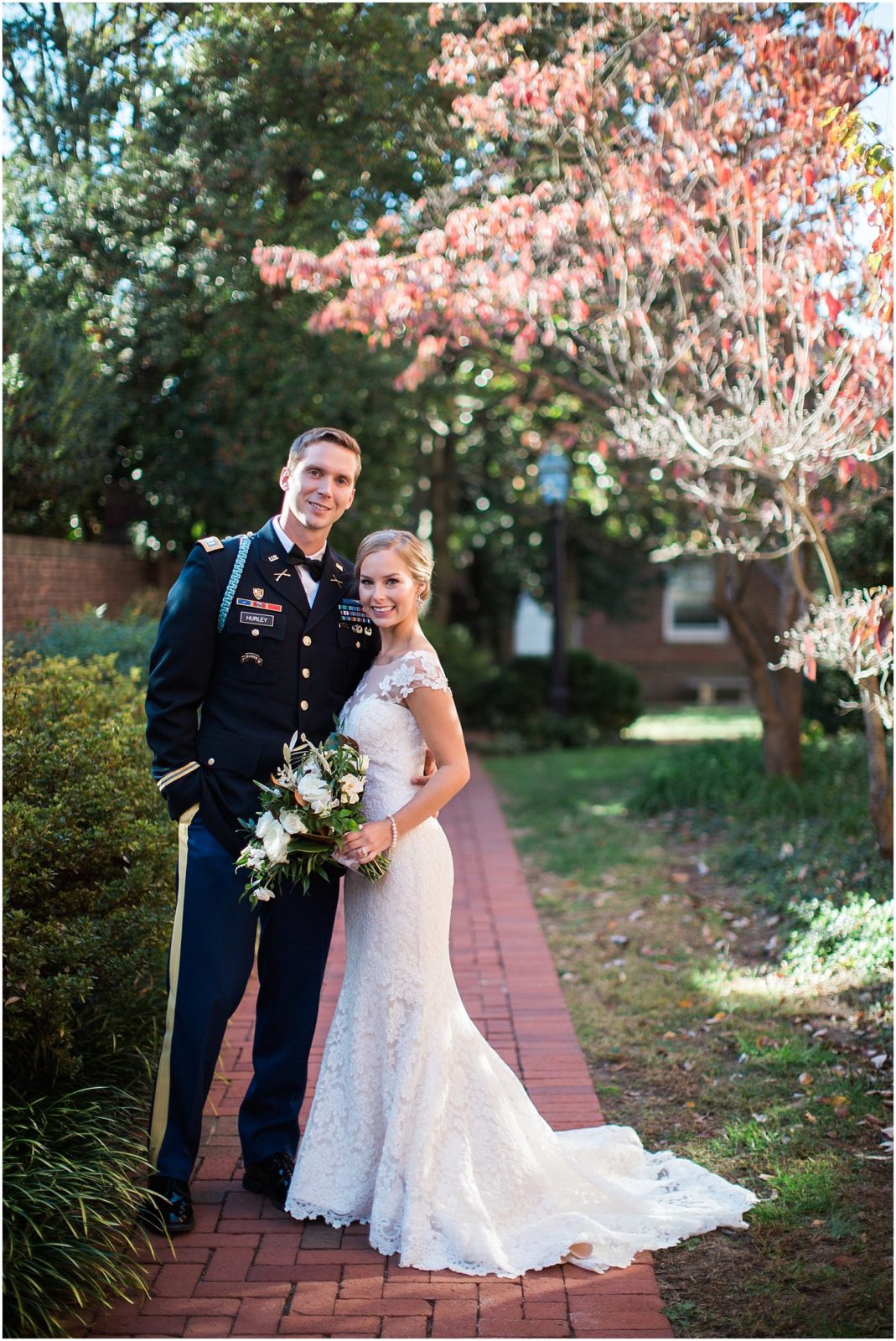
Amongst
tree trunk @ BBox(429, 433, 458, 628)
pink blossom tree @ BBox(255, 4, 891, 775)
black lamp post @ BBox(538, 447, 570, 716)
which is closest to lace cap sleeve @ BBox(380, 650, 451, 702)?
pink blossom tree @ BBox(255, 4, 891, 775)

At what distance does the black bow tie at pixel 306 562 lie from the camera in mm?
3600

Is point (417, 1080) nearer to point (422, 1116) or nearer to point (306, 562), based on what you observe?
point (422, 1116)

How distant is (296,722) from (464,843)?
556cm

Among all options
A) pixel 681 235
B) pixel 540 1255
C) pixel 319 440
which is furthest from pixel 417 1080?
pixel 681 235

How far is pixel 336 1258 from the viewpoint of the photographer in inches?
125

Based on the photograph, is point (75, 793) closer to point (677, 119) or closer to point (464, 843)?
point (677, 119)

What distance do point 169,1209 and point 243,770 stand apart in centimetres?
128

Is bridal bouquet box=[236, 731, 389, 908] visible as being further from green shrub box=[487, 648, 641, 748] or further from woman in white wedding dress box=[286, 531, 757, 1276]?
green shrub box=[487, 648, 641, 748]

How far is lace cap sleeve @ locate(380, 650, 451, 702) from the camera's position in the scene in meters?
3.33

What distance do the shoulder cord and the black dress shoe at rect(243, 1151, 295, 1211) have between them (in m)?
1.65

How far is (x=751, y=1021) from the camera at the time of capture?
4973 millimetres

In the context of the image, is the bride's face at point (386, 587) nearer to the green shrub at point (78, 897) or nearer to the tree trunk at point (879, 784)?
the green shrub at point (78, 897)

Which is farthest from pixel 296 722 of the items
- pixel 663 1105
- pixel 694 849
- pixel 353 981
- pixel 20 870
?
pixel 694 849

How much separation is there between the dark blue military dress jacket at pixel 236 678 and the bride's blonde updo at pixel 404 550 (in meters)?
0.26
